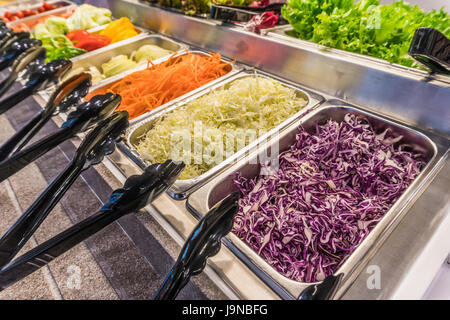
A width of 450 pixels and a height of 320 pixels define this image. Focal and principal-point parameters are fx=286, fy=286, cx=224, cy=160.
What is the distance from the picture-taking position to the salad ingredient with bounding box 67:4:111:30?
2.86 meters

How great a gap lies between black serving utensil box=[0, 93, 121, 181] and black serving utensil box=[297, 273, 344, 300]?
1.09 m

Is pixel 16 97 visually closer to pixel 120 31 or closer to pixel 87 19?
pixel 120 31

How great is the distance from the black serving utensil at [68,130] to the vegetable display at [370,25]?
1174 millimetres

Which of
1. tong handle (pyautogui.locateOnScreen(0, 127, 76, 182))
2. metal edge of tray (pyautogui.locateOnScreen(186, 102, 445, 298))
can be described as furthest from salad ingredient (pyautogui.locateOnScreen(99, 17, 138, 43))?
metal edge of tray (pyautogui.locateOnScreen(186, 102, 445, 298))

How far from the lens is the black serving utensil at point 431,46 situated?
100 centimetres

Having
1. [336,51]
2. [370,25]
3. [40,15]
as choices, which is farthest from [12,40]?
[370,25]

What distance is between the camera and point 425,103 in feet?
4.02

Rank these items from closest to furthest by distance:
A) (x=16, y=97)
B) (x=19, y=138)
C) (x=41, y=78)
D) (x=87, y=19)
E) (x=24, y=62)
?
1. (x=19, y=138)
2. (x=16, y=97)
3. (x=41, y=78)
4. (x=24, y=62)
5. (x=87, y=19)

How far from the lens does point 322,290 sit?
0.72 meters

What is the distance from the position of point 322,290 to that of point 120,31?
2.68 meters

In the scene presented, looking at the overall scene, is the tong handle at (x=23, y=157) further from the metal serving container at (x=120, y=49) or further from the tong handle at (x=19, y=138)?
the metal serving container at (x=120, y=49)
